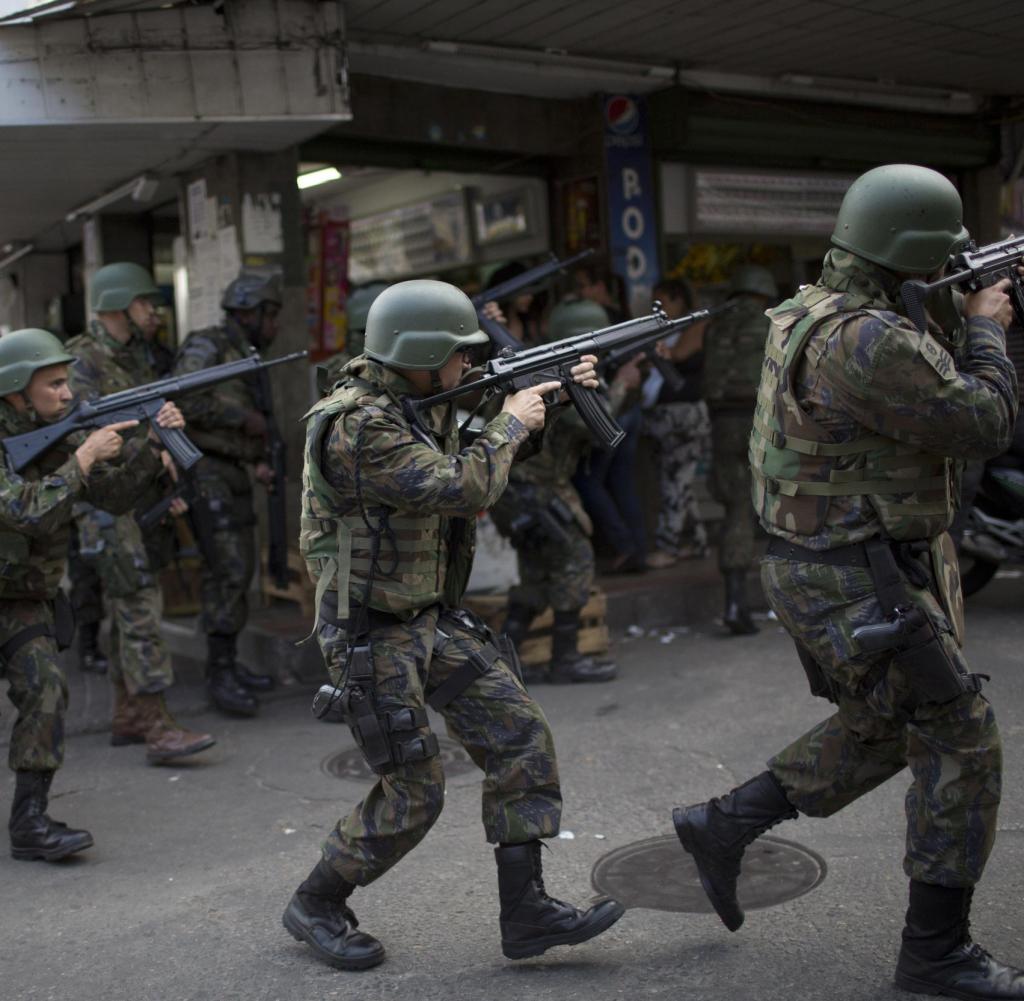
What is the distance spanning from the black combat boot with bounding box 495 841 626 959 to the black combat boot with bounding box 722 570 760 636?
170 inches

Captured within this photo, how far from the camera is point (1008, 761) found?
5.10m

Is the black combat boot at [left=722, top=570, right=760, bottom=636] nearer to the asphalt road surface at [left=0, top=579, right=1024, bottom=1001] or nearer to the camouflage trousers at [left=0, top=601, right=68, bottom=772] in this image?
the asphalt road surface at [left=0, top=579, right=1024, bottom=1001]

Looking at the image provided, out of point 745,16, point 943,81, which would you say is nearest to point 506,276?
point 745,16

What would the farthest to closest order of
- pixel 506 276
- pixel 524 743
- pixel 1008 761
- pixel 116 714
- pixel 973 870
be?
pixel 506 276 < pixel 116 714 < pixel 1008 761 < pixel 524 743 < pixel 973 870

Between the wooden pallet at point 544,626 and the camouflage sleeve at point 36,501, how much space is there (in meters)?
2.97

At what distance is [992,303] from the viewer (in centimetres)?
348

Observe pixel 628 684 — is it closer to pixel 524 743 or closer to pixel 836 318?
pixel 524 743

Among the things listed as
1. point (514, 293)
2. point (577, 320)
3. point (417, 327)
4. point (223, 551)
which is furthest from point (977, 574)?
point (417, 327)

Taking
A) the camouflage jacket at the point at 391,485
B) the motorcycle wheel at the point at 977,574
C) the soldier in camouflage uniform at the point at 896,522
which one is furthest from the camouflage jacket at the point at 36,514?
the motorcycle wheel at the point at 977,574

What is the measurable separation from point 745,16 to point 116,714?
17.2ft

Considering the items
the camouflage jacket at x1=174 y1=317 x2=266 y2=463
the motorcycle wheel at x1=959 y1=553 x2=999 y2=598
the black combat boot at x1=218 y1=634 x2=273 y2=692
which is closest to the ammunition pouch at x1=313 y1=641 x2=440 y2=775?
the black combat boot at x1=218 y1=634 x2=273 y2=692

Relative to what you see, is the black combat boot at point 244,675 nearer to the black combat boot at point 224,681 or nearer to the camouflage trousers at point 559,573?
the black combat boot at point 224,681

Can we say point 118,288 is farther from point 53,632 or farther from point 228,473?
point 53,632

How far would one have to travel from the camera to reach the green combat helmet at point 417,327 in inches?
144
